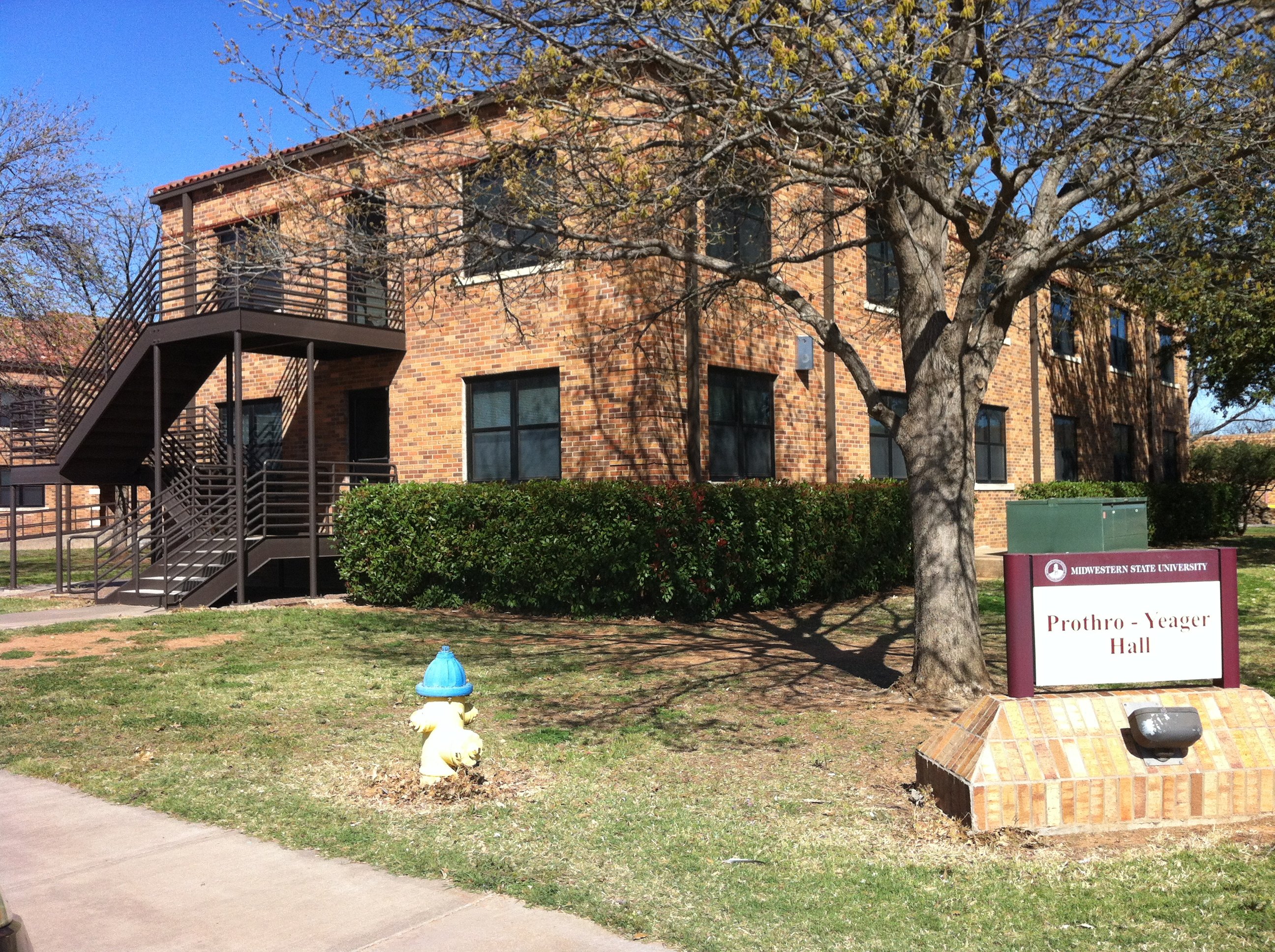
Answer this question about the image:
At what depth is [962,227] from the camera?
866 cm

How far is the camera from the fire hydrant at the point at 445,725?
632cm

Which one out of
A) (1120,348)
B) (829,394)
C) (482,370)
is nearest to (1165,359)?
(1120,348)

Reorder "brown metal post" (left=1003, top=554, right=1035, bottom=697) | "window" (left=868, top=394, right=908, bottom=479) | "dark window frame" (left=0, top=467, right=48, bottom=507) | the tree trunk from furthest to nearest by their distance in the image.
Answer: "dark window frame" (left=0, top=467, right=48, bottom=507)
"window" (left=868, top=394, right=908, bottom=479)
the tree trunk
"brown metal post" (left=1003, top=554, right=1035, bottom=697)

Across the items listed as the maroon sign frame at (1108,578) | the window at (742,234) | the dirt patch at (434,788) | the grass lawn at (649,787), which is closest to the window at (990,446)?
the window at (742,234)

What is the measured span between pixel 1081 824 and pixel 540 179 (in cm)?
669

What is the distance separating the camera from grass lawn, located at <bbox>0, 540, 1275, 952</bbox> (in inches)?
181

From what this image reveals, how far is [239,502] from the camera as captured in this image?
15547 millimetres

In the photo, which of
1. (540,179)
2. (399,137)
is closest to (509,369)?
(399,137)

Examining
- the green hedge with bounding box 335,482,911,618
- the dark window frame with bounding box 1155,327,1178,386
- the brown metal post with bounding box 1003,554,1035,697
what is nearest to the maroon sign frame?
the brown metal post with bounding box 1003,554,1035,697

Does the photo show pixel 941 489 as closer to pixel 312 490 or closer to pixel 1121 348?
pixel 312 490

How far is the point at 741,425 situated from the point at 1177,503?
17.8m

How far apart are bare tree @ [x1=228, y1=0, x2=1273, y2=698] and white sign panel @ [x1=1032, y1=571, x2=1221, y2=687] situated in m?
2.73

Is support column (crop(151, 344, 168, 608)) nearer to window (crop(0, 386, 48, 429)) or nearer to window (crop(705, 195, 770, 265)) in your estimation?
window (crop(0, 386, 48, 429))

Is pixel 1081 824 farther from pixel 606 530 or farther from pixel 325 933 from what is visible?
pixel 606 530
